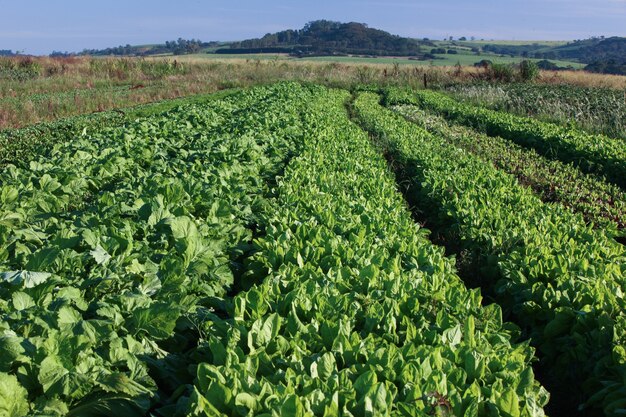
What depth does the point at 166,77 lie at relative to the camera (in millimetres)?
38688

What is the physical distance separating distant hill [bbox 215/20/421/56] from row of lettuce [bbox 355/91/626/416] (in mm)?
98079

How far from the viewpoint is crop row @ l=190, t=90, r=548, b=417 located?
2.31m

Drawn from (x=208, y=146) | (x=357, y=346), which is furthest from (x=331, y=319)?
(x=208, y=146)

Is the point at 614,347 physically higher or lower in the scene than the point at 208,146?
lower

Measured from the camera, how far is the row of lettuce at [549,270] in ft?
13.0

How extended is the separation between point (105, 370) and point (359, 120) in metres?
17.6

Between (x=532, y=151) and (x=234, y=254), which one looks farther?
(x=532, y=151)

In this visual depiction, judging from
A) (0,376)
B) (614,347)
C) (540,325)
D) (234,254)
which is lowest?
(540,325)

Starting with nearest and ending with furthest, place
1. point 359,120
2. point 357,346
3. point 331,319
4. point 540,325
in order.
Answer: point 357,346
point 331,319
point 540,325
point 359,120

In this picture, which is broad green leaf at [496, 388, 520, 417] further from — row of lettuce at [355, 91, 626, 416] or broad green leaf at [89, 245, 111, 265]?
broad green leaf at [89, 245, 111, 265]

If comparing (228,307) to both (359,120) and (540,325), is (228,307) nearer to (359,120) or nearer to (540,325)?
(540,325)

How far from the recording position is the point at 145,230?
175 inches

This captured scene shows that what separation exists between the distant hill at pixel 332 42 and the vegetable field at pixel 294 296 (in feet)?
325

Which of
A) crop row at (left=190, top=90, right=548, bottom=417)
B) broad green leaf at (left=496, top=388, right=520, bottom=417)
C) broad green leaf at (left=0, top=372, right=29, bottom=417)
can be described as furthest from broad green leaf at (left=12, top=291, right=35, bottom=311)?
broad green leaf at (left=496, top=388, right=520, bottom=417)
